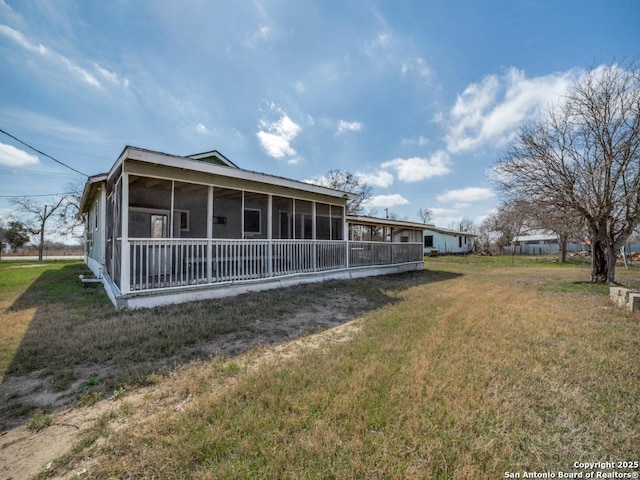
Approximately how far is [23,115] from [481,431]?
57.0 ft

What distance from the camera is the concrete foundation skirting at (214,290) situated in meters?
5.70

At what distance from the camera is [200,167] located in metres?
6.59

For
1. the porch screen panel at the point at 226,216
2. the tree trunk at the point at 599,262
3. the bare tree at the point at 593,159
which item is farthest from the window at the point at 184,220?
the tree trunk at the point at 599,262

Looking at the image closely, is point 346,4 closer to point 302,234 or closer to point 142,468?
point 302,234

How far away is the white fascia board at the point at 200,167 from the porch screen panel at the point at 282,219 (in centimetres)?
202

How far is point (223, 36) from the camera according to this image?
927cm

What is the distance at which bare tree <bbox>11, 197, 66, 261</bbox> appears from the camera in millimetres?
27625

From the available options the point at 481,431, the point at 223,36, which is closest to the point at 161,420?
the point at 481,431

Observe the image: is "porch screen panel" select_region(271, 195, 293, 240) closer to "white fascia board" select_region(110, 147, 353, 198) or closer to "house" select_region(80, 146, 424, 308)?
"house" select_region(80, 146, 424, 308)

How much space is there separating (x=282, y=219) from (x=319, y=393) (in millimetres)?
9139

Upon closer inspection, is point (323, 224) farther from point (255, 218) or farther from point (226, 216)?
point (226, 216)

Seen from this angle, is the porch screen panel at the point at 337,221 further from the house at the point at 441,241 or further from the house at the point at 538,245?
the house at the point at 538,245

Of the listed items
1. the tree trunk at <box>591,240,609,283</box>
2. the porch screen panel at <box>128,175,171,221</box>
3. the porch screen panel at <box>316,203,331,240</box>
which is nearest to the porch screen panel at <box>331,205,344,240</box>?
the porch screen panel at <box>316,203,331,240</box>

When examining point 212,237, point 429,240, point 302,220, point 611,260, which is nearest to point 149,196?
point 212,237
